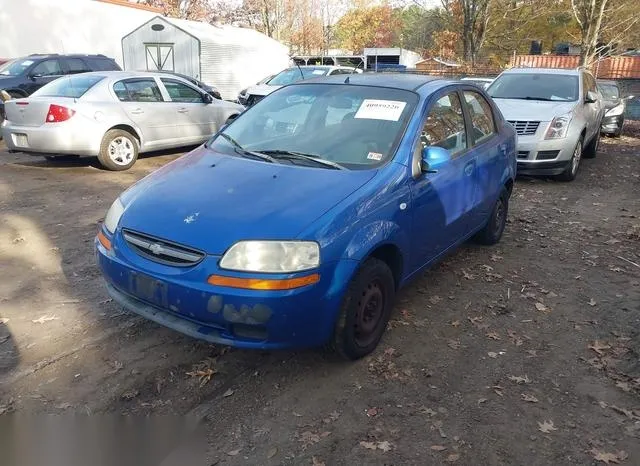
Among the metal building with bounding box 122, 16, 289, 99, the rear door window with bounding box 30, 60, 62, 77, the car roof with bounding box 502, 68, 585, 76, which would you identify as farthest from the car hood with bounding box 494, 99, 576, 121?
the metal building with bounding box 122, 16, 289, 99

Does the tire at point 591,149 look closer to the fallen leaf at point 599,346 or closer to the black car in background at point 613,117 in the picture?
the black car in background at point 613,117

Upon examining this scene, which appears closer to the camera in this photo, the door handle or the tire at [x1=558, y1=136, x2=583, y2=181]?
the door handle

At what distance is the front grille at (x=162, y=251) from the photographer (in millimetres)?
2975

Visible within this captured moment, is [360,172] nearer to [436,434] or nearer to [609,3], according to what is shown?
[436,434]

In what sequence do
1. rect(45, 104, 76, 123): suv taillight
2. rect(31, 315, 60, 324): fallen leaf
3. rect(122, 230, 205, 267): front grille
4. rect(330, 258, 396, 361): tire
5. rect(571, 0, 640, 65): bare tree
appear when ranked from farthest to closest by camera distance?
rect(571, 0, 640, 65): bare tree < rect(45, 104, 76, 123): suv taillight < rect(31, 315, 60, 324): fallen leaf < rect(330, 258, 396, 361): tire < rect(122, 230, 205, 267): front grille

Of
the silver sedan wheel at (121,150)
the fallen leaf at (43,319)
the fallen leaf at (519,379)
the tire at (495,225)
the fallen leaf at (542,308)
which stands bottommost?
the fallen leaf at (519,379)

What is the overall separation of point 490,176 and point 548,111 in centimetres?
458

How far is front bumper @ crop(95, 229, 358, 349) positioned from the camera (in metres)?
2.87

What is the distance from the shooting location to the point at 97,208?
6.70 m

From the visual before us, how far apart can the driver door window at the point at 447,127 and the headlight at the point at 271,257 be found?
56.4 inches

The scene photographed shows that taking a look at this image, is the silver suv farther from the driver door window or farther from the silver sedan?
the silver sedan

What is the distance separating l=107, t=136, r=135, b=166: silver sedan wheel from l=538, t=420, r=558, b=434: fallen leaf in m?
7.69

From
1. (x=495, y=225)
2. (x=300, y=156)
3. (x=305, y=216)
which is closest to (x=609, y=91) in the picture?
(x=495, y=225)

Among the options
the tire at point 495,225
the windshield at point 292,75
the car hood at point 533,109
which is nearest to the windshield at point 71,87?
the tire at point 495,225
